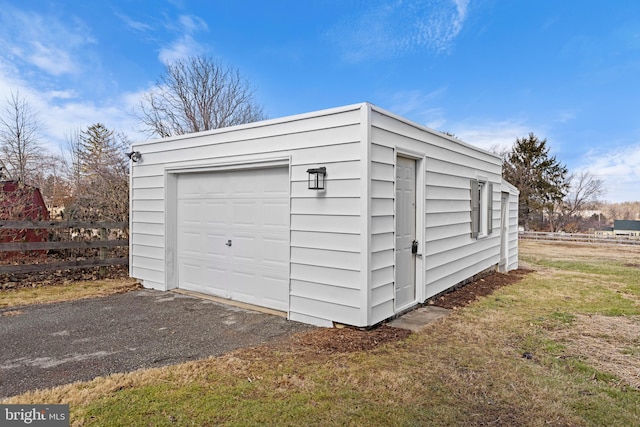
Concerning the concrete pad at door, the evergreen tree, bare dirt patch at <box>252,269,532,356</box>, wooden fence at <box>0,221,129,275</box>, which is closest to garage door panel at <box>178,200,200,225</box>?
wooden fence at <box>0,221,129,275</box>

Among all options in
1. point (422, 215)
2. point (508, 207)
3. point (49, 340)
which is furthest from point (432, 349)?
point (508, 207)

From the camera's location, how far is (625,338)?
3947 millimetres

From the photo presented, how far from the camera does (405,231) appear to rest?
4.73 metres

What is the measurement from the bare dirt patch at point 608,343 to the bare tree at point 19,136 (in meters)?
15.8

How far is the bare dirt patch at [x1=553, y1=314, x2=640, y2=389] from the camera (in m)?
3.15

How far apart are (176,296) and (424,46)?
867 cm

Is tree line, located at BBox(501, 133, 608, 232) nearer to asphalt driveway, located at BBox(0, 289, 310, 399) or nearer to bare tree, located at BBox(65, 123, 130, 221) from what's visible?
bare tree, located at BBox(65, 123, 130, 221)

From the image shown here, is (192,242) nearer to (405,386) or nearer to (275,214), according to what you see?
(275,214)

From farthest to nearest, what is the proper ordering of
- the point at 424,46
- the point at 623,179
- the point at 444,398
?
1. the point at 623,179
2. the point at 424,46
3. the point at 444,398

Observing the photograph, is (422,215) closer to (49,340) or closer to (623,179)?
(49,340)

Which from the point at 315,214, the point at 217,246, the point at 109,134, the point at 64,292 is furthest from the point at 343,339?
the point at 109,134

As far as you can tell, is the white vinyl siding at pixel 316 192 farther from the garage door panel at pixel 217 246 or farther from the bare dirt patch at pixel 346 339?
the garage door panel at pixel 217 246

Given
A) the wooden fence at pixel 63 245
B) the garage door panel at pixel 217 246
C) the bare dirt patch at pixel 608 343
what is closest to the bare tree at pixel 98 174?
the wooden fence at pixel 63 245

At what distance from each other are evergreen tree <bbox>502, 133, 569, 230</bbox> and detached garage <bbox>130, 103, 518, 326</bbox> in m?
23.4
